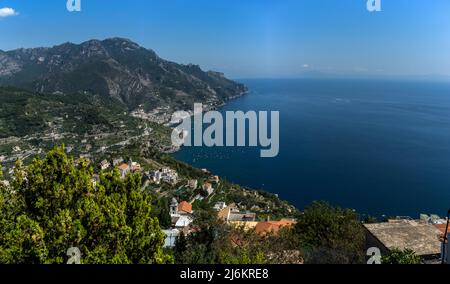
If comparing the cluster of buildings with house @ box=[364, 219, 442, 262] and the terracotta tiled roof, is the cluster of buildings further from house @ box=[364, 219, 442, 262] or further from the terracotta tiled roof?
the terracotta tiled roof

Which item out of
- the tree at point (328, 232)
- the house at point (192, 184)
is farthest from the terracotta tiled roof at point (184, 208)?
the tree at point (328, 232)

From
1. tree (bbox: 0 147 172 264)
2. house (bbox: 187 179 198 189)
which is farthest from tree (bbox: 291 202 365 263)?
house (bbox: 187 179 198 189)

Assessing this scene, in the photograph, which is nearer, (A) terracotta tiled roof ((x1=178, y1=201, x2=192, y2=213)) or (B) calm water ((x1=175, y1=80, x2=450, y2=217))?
(A) terracotta tiled roof ((x1=178, y1=201, x2=192, y2=213))

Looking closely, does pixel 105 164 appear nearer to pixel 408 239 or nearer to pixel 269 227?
pixel 269 227

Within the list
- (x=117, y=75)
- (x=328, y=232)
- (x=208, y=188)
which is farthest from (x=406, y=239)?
(x=117, y=75)

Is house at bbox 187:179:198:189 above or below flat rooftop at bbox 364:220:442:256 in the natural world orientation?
below

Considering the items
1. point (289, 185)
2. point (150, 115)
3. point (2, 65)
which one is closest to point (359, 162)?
point (289, 185)

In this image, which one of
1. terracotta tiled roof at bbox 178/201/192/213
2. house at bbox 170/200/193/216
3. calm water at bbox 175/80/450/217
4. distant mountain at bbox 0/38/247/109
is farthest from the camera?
distant mountain at bbox 0/38/247/109
